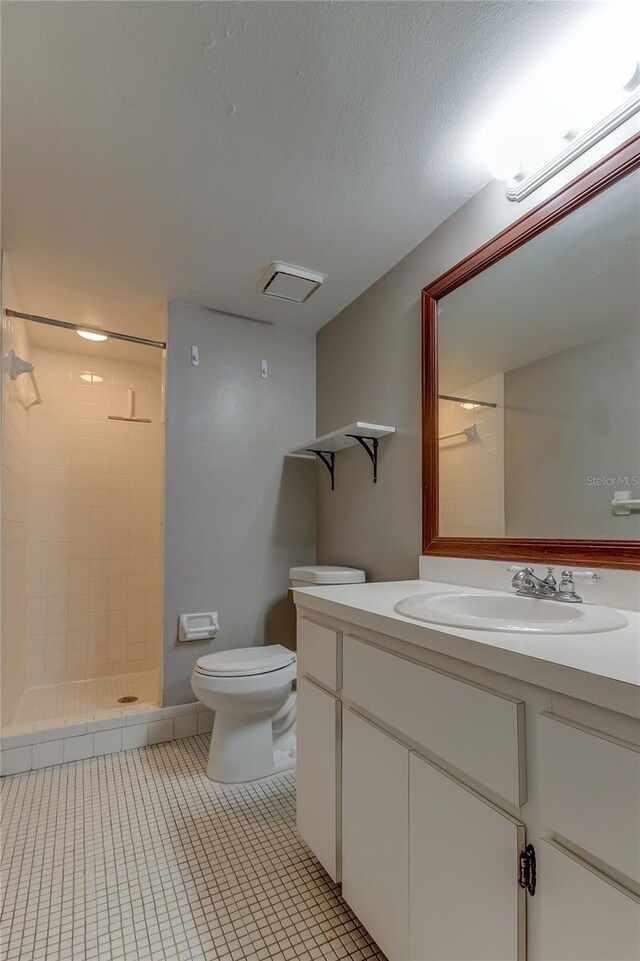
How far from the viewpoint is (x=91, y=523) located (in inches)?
118

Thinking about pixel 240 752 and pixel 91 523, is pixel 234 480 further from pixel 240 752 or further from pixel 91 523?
pixel 240 752

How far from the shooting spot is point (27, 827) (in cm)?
155

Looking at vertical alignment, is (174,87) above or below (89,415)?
above

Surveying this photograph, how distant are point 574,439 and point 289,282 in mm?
1485

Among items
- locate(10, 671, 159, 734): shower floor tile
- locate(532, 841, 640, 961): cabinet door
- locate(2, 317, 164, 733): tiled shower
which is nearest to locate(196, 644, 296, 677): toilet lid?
locate(10, 671, 159, 734): shower floor tile

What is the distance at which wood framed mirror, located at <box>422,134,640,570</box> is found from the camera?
1.12 meters

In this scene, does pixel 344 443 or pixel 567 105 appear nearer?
pixel 567 105

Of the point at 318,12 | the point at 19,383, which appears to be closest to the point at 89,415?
the point at 19,383

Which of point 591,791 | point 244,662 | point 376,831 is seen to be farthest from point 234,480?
point 591,791

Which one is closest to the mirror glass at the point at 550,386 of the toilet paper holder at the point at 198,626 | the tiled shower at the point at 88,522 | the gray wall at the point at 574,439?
the gray wall at the point at 574,439

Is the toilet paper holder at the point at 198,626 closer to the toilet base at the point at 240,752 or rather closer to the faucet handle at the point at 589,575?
the toilet base at the point at 240,752

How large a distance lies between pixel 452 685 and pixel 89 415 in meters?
2.93

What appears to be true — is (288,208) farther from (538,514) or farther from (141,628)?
(141,628)

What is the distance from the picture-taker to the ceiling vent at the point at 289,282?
2068mm
